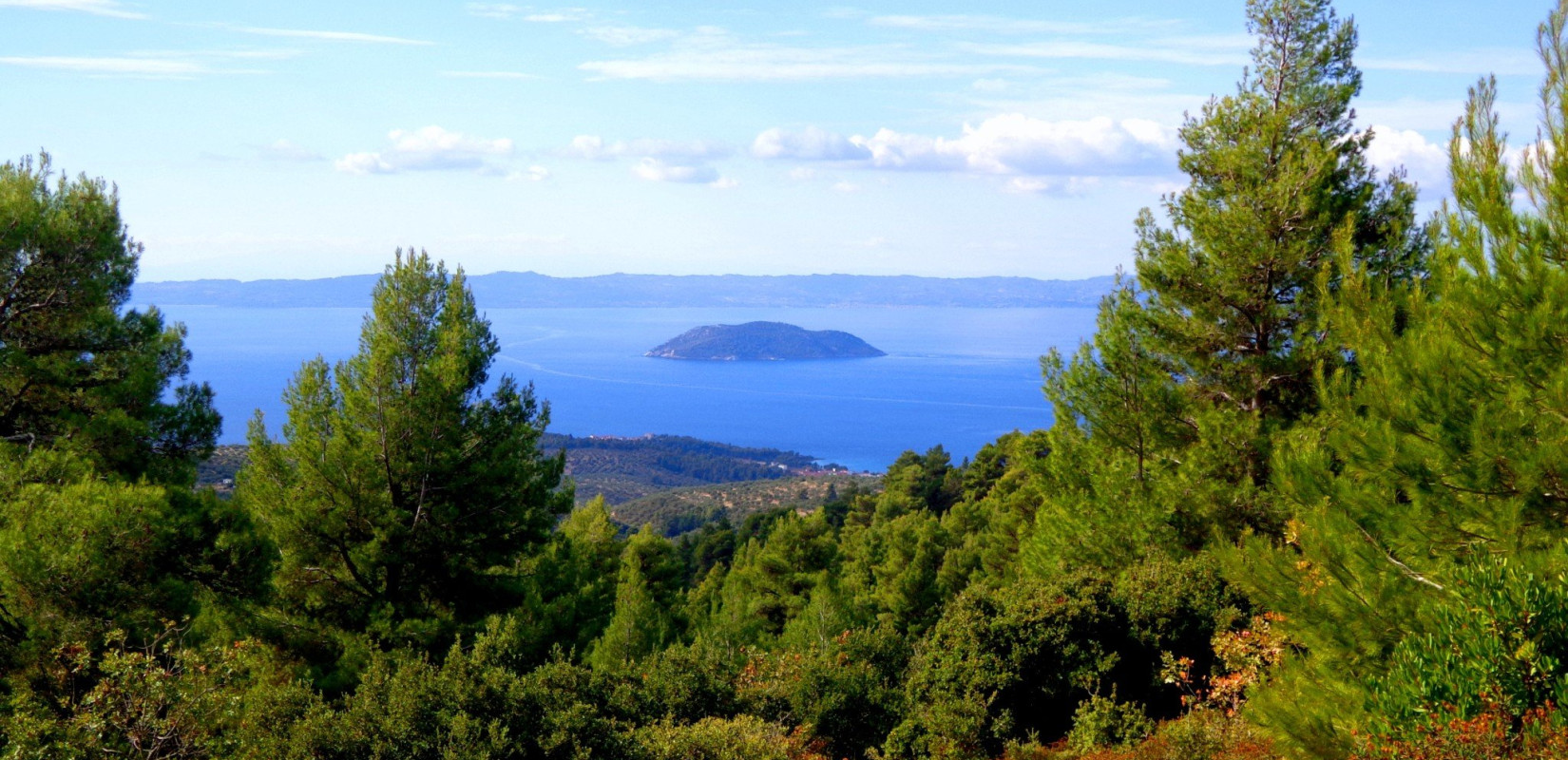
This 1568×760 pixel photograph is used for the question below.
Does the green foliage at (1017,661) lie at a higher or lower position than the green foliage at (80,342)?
lower

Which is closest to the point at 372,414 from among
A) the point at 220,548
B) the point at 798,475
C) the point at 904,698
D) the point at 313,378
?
the point at 313,378

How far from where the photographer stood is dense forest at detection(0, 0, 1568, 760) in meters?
6.22

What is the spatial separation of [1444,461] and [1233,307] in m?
6.62

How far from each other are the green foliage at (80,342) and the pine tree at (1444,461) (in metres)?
12.6

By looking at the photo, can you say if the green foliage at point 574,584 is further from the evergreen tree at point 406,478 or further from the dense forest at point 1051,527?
the evergreen tree at point 406,478

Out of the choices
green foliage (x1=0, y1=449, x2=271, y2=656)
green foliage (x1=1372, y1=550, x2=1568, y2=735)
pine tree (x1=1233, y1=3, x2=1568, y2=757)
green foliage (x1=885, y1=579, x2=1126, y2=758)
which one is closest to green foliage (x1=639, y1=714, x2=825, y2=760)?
green foliage (x1=885, y1=579, x2=1126, y2=758)

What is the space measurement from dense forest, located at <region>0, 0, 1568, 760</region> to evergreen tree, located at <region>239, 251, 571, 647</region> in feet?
0.16

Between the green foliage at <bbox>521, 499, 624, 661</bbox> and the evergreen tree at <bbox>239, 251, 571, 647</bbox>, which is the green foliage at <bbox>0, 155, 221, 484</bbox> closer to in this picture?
the evergreen tree at <bbox>239, 251, 571, 647</bbox>

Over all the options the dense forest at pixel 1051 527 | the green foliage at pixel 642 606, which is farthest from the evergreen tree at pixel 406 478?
the green foliage at pixel 642 606

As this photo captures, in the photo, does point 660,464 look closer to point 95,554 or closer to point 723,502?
point 723,502

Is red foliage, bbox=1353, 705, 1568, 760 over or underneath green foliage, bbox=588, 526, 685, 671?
over

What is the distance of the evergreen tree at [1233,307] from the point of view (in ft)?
39.3

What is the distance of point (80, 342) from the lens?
11.8m

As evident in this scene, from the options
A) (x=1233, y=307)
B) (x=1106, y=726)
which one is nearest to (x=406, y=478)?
(x=1106, y=726)
